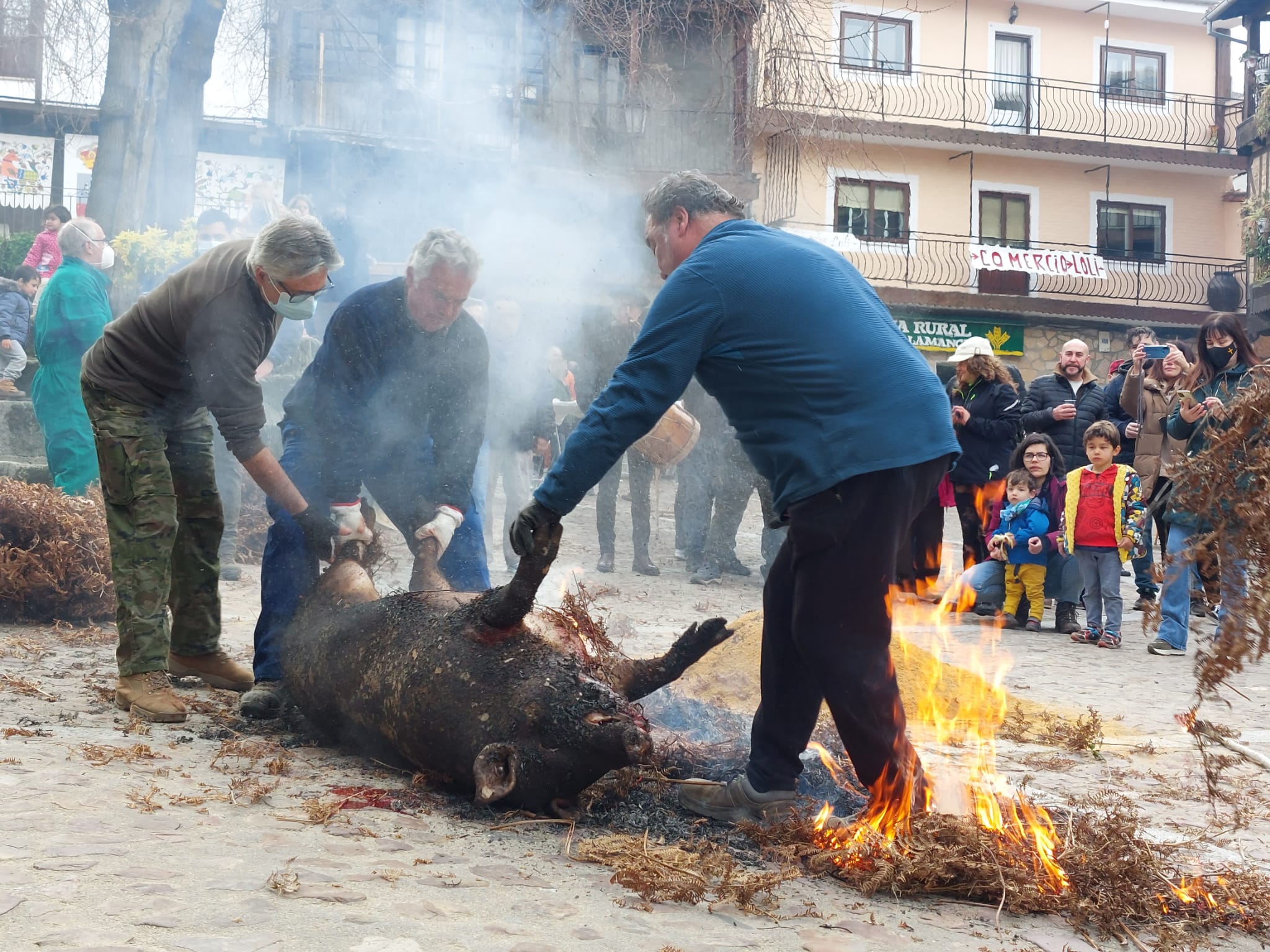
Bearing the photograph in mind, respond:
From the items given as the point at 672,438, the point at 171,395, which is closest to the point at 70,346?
the point at 171,395

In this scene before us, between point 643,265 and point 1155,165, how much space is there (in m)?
18.2

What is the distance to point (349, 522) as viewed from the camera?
175 inches

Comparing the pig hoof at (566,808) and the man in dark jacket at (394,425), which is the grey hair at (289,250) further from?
the pig hoof at (566,808)

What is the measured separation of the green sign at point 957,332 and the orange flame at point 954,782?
17.1 meters

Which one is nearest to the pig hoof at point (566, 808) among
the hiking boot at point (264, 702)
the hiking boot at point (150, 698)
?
the hiking boot at point (264, 702)

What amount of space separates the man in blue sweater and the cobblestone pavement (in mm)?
557

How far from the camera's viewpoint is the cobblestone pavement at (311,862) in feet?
7.13

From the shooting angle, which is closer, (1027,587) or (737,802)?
(737,802)

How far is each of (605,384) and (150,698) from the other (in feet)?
17.0

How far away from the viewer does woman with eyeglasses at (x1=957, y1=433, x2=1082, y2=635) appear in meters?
7.66

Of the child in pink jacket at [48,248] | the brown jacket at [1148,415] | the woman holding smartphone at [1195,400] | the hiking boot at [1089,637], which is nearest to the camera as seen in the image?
the woman holding smartphone at [1195,400]

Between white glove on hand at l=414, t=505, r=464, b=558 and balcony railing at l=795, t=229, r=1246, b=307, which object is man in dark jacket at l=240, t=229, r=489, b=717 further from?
balcony railing at l=795, t=229, r=1246, b=307

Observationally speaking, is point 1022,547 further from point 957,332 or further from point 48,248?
point 957,332

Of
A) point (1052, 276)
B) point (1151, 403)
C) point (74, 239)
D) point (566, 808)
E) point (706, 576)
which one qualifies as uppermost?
point (1052, 276)
